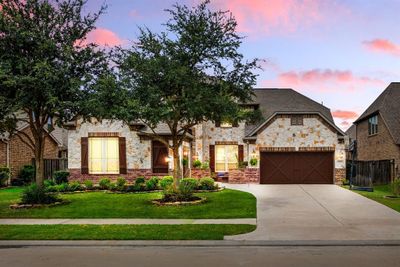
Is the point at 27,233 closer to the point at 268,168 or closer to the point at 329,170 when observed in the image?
the point at 268,168

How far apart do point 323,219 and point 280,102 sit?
21.3m

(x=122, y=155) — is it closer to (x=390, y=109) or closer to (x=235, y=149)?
(x=235, y=149)

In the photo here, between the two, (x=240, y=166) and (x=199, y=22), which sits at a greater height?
(x=199, y=22)

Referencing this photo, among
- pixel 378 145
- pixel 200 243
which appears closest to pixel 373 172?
pixel 378 145

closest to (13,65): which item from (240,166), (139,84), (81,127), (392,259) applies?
(139,84)

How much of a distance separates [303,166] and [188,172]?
822 cm

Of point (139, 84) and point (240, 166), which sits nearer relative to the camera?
point (139, 84)

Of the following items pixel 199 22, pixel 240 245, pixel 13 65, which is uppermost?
pixel 199 22

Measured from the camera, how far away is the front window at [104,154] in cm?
2708

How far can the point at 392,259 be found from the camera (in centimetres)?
843

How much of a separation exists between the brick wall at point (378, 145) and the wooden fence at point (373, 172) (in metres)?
0.71

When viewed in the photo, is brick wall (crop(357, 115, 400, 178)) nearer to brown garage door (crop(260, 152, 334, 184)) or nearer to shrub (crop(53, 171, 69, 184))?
brown garage door (crop(260, 152, 334, 184))

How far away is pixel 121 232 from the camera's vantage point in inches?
442

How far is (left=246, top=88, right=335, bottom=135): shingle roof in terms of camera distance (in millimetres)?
31766
